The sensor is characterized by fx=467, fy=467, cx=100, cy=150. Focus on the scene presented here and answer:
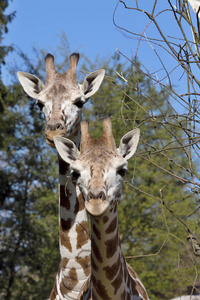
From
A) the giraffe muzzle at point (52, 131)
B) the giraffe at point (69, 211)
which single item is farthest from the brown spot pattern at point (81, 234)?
the giraffe muzzle at point (52, 131)

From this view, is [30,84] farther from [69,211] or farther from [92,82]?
[69,211]

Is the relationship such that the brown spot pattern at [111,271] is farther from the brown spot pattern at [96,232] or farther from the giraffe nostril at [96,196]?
the giraffe nostril at [96,196]

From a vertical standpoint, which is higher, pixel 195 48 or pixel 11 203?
pixel 195 48

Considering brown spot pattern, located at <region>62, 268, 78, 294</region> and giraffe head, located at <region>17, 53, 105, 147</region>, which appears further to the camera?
brown spot pattern, located at <region>62, 268, 78, 294</region>

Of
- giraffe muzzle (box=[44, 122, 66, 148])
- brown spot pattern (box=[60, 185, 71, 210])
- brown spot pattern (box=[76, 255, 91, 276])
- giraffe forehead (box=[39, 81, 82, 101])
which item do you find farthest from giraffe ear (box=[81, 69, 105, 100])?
brown spot pattern (box=[76, 255, 91, 276])

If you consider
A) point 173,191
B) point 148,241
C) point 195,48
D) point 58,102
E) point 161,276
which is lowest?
point 161,276

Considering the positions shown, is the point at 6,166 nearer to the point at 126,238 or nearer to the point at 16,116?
the point at 16,116

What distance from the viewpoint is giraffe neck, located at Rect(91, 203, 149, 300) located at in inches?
136

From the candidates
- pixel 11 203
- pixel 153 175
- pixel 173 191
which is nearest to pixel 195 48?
pixel 153 175

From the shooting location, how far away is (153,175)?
1730 centimetres

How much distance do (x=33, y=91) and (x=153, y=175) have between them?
39.6 ft

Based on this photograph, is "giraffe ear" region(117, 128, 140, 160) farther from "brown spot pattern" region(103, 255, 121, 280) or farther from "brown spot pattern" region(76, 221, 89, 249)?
"brown spot pattern" region(76, 221, 89, 249)

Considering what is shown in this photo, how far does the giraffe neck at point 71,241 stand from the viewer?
4.96 meters

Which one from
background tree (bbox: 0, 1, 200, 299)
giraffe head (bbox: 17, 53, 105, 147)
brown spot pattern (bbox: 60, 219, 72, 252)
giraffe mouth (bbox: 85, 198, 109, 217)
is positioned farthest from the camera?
background tree (bbox: 0, 1, 200, 299)
